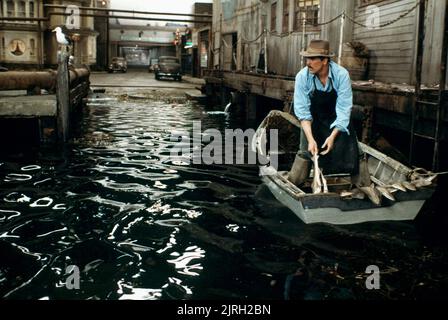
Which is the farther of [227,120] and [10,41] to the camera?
[10,41]

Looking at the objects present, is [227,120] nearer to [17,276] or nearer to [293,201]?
[293,201]

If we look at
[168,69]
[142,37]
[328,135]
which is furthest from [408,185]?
[142,37]

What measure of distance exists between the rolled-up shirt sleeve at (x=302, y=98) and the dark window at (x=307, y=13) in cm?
1021

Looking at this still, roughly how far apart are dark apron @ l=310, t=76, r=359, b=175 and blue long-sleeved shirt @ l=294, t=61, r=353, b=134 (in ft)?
0.21

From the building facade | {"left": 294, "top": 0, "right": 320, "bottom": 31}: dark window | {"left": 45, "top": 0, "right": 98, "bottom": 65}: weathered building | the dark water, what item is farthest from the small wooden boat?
{"left": 45, "top": 0, "right": 98, "bottom": 65}: weathered building

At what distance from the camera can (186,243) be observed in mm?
5039

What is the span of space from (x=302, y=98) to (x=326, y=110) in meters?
0.38

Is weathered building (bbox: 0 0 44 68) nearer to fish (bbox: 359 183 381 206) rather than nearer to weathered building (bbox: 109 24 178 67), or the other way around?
weathered building (bbox: 109 24 178 67)

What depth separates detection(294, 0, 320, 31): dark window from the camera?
1535cm

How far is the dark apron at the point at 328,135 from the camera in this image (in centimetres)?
541

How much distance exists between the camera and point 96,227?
5.43 m

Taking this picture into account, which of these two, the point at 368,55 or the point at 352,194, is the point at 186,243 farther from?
the point at 368,55
